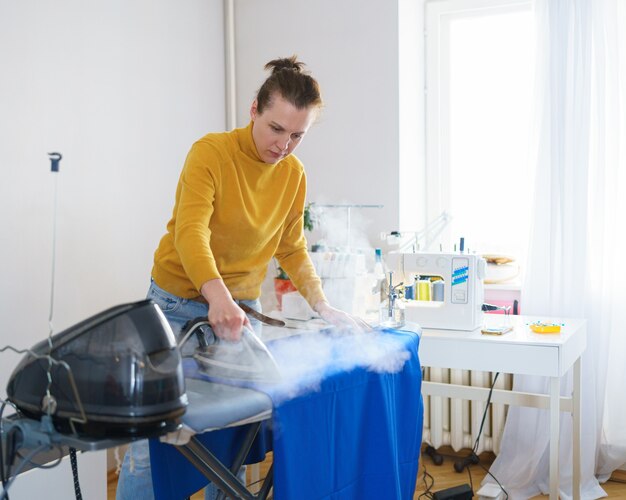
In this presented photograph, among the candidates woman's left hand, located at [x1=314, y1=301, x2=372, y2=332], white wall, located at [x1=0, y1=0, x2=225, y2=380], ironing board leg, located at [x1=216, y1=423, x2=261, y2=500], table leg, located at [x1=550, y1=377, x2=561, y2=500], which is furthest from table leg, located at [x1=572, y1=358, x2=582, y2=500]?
white wall, located at [x1=0, y1=0, x2=225, y2=380]

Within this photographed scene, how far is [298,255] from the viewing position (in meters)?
1.93

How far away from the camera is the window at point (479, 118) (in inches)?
118

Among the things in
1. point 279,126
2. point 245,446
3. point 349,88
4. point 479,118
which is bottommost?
point 245,446

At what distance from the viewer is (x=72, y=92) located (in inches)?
92.7

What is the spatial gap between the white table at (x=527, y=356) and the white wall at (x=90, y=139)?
3.99ft

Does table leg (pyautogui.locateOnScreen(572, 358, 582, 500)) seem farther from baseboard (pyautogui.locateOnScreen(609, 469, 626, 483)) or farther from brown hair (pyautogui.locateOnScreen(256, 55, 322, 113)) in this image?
brown hair (pyautogui.locateOnScreen(256, 55, 322, 113))

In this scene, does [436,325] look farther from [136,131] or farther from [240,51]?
[240,51]

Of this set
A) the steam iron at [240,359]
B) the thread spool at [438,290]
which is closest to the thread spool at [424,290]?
the thread spool at [438,290]

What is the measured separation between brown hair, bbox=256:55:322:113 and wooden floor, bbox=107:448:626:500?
164 centimetres

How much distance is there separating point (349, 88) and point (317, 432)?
1.95m

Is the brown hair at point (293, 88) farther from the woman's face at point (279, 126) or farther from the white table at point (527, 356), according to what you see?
the white table at point (527, 356)

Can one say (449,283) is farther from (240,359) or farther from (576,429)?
(240,359)

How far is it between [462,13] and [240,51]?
40.9 inches

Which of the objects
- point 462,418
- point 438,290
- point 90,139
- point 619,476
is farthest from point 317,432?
point 619,476
